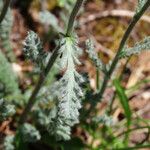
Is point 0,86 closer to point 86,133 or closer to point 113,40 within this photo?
point 86,133

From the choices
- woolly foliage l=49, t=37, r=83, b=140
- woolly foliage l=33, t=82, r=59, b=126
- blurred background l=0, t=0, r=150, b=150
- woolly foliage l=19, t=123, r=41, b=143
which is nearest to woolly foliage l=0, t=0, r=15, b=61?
blurred background l=0, t=0, r=150, b=150

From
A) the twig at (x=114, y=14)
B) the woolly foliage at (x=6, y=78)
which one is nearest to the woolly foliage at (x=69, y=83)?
the woolly foliage at (x=6, y=78)

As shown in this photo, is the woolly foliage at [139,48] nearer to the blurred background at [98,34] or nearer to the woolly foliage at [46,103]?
the woolly foliage at [46,103]

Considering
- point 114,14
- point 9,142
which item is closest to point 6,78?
point 9,142

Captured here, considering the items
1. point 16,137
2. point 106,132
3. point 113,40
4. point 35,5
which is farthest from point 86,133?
point 35,5

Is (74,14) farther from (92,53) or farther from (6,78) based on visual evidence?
(6,78)

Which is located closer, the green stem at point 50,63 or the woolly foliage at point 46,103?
the green stem at point 50,63
